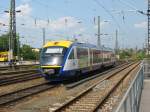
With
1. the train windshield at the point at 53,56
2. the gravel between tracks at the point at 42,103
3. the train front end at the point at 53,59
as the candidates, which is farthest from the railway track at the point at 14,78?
the gravel between tracks at the point at 42,103

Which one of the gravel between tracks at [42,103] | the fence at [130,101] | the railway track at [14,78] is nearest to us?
the fence at [130,101]

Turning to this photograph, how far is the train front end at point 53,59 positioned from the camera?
25.5 metres

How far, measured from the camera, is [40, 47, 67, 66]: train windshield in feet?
84.3

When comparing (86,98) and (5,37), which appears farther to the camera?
(5,37)

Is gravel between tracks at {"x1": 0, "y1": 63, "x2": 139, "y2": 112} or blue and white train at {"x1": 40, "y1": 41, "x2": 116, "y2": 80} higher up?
blue and white train at {"x1": 40, "y1": 41, "x2": 116, "y2": 80}

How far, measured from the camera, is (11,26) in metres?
47.4

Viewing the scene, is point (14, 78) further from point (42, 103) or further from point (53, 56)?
point (42, 103)

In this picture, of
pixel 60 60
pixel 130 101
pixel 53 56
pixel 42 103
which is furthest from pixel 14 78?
pixel 130 101

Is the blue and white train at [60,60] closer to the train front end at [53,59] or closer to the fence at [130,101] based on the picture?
the train front end at [53,59]

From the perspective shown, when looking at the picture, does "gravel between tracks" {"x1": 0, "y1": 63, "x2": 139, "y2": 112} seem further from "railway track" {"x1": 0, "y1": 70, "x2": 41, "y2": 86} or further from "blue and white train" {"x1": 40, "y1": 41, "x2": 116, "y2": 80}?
"railway track" {"x1": 0, "y1": 70, "x2": 41, "y2": 86}

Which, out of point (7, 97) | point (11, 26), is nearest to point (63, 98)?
point (7, 97)

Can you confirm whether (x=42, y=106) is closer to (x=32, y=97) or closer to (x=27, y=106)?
(x=27, y=106)

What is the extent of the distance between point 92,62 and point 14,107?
806 inches

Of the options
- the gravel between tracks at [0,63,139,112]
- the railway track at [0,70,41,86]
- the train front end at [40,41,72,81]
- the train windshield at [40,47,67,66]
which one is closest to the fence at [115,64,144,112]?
the gravel between tracks at [0,63,139,112]
